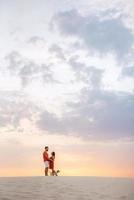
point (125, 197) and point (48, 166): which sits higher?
point (48, 166)

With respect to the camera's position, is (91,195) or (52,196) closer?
(52,196)

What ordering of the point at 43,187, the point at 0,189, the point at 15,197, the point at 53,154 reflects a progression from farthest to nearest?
the point at 53,154 → the point at 43,187 → the point at 0,189 → the point at 15,197

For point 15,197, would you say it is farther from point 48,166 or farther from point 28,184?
point 48,166

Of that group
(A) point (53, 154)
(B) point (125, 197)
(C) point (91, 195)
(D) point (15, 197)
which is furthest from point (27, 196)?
(A) point (53, 154)

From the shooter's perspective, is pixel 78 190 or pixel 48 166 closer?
pixel 78 190

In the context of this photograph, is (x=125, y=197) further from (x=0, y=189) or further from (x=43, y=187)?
(x=0, y=189)

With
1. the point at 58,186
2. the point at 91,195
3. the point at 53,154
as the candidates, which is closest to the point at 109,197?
the point at 91,195

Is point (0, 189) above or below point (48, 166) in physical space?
below

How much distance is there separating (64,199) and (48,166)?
1571 centimetres

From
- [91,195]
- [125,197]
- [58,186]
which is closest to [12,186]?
[58,186]

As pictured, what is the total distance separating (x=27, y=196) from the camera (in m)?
25.0

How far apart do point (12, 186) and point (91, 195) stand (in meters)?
5.28

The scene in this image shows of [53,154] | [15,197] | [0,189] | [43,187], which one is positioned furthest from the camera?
[53,154]

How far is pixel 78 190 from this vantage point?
1192 inches
